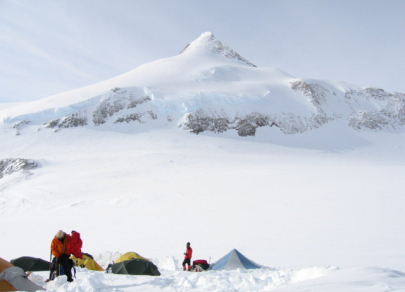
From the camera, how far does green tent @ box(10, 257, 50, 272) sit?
9453mm

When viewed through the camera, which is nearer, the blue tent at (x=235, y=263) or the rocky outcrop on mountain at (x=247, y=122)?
the blue tent at (x=235, y=263)

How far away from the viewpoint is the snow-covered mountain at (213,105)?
5419 cm

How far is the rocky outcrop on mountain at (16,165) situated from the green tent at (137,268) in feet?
96.3

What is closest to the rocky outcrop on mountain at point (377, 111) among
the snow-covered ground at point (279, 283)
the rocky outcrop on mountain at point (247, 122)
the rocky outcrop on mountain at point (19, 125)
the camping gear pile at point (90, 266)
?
the rocky outcrop on mountain at point (247, 122)

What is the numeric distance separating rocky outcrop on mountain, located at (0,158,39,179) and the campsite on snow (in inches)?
7.6

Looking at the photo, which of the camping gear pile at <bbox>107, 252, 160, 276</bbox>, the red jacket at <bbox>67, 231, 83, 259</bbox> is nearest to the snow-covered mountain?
the camping gear pile at <bbox>107, 252, 160, 276</bbox>

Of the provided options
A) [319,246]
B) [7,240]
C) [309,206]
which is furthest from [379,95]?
[7,240]

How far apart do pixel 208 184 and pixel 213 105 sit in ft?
117

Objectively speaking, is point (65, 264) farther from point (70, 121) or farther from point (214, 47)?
point (214, 47)

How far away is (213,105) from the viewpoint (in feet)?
196

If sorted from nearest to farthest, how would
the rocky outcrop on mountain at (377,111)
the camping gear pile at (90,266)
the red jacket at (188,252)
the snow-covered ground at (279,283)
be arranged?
the snow-covered ground at (279,283), the camping gear pile at (90,266), the red jacket at (188,252), the rocky outcrop on mountain at (377,111)

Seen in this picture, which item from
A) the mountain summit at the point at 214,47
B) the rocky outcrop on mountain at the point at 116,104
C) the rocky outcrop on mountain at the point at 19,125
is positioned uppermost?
the mountain summit at the point at 214,47

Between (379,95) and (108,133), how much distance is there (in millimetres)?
61837

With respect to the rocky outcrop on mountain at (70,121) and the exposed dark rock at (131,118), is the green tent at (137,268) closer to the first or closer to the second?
the exposed dark rock at (131,118)
